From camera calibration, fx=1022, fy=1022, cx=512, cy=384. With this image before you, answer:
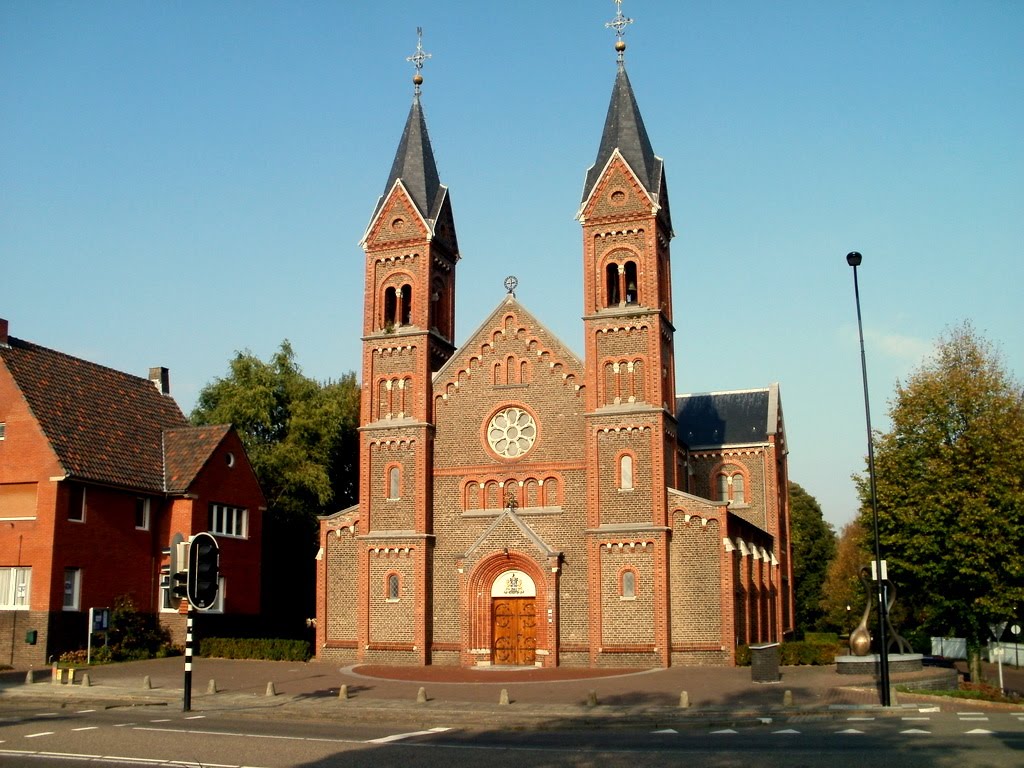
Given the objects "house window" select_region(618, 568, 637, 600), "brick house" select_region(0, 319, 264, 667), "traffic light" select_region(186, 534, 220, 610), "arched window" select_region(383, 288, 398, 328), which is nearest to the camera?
"traffic light" select_region(186, 534, 220, 610)

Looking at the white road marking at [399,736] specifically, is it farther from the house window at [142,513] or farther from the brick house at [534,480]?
the house window at [142,513]

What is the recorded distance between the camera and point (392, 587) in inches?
1633

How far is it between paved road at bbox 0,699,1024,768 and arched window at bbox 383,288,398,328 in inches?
914

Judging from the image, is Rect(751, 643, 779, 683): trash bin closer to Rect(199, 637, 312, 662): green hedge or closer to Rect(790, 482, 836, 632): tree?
Rect(199, 637, 312, 662): green hedge

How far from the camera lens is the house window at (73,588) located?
129 feet

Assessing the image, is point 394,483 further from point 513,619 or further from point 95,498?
point 95,498

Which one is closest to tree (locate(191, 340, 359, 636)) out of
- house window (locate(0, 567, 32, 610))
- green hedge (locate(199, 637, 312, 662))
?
green hedge (locate(199, 637, 312, 662))

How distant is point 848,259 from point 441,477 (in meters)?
20.3

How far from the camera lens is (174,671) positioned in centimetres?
3616

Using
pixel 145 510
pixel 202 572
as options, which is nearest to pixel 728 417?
pixel 145 510

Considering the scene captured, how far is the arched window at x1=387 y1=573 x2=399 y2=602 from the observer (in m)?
41.3

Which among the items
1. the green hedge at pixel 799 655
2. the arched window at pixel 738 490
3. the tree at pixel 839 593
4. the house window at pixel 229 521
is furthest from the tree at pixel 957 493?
the tree at pixel 839 593

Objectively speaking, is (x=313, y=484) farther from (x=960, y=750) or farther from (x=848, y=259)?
(x=960, y=750)

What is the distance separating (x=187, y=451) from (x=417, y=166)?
54.3 ft
